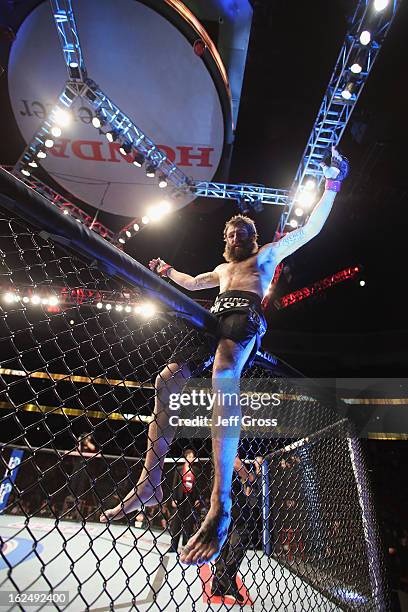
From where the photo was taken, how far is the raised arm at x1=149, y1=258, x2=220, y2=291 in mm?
2240

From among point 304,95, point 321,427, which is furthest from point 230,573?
point 304,95

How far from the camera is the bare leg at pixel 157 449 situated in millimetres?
1394

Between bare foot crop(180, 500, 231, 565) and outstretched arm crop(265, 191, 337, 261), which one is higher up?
outstretched arm crop(265, 191, 337, 261)

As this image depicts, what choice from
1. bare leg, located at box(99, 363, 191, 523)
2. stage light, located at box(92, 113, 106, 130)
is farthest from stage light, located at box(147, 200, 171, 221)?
bare leg, located at box(99, 363, 191, 523)

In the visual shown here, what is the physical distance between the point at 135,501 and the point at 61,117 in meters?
5.34

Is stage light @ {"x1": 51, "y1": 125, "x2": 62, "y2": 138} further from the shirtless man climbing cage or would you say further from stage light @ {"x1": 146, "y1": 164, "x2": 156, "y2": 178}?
the shirtless man climbing cage

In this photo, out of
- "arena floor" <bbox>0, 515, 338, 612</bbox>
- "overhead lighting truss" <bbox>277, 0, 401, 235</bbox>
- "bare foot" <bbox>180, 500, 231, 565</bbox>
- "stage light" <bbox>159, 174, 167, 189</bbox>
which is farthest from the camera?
"stage light" <bbox>159, 174, 167, 189</bbox>

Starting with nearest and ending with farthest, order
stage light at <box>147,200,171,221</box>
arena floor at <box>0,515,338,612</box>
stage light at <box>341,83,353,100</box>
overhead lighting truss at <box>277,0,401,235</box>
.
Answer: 1. arena floor at <box>0,515,338,612</box>
2. overhead lighting truss at <box>277,0,401,235</box>
3. stage light at <box>341,83,353,100</box>
4. stage light at <box>147,200,171,221</box>

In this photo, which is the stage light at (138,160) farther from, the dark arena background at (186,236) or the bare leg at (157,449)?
the bare leg at (157,449)

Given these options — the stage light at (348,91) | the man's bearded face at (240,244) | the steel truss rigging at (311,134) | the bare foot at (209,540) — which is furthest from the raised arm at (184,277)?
the stage light at (348,91)

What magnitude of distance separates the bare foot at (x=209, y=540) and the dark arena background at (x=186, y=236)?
0.42 feet

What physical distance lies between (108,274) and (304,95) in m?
5.98

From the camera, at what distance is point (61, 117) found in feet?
15.6

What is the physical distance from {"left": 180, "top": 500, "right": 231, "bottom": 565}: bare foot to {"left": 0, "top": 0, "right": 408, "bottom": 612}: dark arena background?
0.42ft
